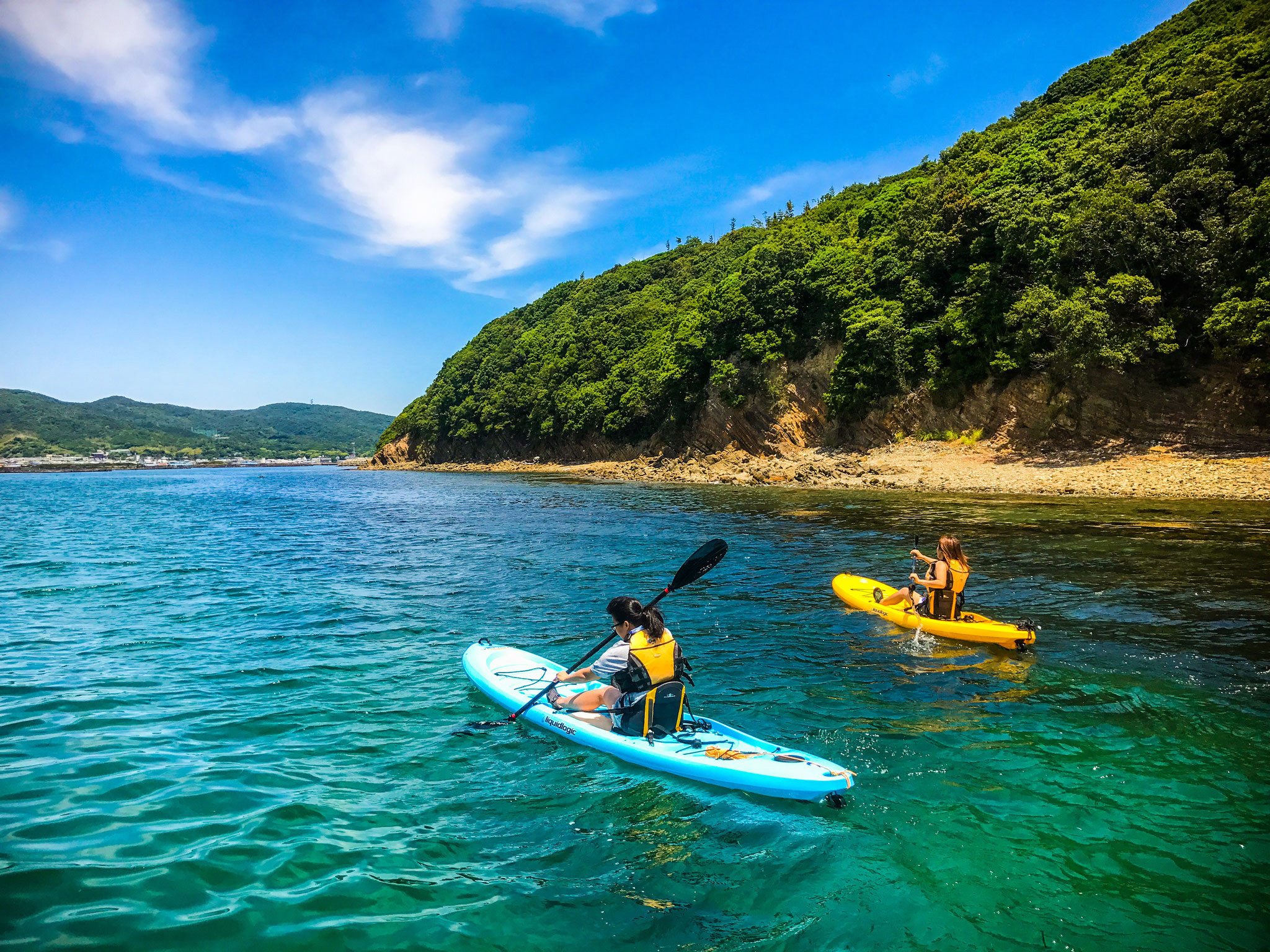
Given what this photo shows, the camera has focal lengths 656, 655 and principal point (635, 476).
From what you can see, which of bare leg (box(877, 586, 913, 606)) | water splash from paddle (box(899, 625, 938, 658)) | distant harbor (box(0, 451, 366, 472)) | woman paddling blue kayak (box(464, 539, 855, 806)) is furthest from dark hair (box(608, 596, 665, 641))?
distant harbor (box(0, 451, 366, 472))

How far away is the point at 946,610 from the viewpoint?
A: 31.5ft

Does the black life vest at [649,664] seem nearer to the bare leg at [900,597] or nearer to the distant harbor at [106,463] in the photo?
the bare leg at [900,597]

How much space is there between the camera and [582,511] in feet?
94.8

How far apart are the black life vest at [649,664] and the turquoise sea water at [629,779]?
0.79 m

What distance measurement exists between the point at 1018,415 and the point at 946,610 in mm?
28060

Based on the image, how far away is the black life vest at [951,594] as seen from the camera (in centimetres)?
948

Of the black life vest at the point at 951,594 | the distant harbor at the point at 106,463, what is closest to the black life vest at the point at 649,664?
the black life vest at the point at 951,594

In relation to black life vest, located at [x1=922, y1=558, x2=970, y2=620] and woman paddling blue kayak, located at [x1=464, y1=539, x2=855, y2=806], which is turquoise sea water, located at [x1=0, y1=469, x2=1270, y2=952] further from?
black life vest, located at [x1=922, y1=558, x2=970, y2=620]

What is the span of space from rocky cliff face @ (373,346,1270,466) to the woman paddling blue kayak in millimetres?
30077

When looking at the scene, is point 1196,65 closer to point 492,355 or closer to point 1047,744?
point 1047,744

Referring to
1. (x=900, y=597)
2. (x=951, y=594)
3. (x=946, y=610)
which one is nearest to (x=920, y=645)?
(x=946, y=610)

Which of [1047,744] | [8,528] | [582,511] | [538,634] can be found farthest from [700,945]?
[8,528]

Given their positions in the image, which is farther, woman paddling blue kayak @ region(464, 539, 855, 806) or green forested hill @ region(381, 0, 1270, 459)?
green forested hill @ region(381, 0, 1270, 459)

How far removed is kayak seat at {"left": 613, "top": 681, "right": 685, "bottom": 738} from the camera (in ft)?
20.3
